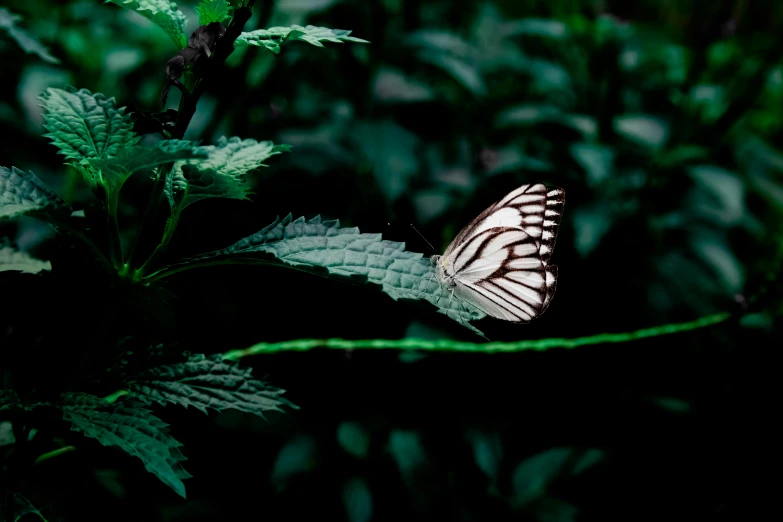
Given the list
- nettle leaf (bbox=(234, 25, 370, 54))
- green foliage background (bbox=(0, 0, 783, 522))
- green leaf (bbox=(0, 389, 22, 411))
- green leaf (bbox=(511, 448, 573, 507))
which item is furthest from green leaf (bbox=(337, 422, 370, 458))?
nettle leaf (bbox=(234, 25, 370, 54))

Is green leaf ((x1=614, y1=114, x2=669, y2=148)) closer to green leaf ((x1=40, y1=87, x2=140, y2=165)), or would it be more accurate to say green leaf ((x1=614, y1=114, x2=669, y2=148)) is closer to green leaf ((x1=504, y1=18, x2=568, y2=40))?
green leaf ((x1=504, y1=18, x2=568, y2=40))

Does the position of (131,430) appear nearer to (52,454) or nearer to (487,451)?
(52,454)

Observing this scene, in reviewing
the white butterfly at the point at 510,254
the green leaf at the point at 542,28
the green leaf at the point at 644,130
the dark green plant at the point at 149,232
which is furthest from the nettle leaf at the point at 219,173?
the green leaf at the point at 542,28

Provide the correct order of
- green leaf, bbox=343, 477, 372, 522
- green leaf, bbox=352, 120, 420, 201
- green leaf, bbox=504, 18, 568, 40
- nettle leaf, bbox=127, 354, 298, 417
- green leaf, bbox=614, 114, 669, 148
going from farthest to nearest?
green leaf, bbox=504, 18, 568, 40 → green leaf, bbox=614, 114, 669, 148 → green leaf, bbox=352, 120, 420, 201 → green leaf, bbox=343, 477, 372, 522 → nettle leaf, bbox=127, 354, 298, 417

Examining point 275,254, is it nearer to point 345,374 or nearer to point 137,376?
point 137,376

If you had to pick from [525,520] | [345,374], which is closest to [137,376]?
[345,374]
